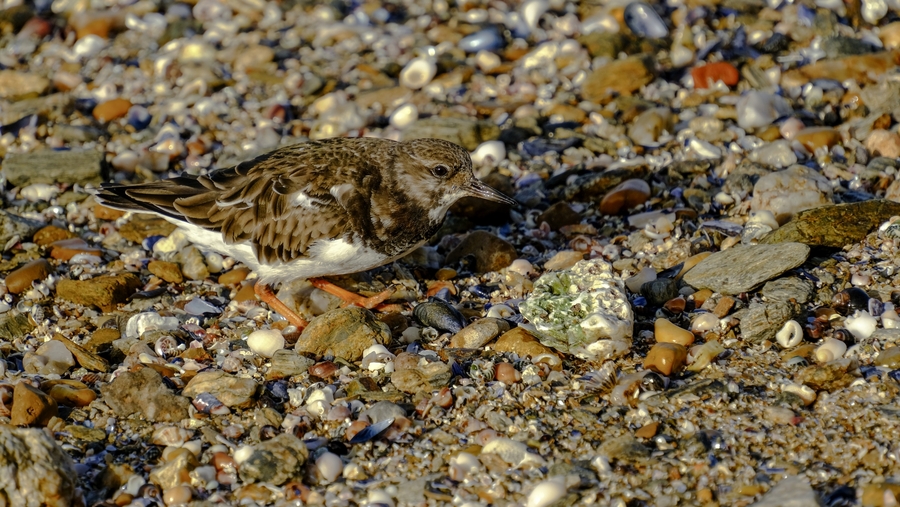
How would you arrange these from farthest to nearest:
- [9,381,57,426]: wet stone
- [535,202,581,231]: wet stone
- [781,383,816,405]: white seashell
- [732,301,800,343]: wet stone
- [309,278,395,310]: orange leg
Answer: [535,202,581,231]: wet stone
[309,278,395,310]: orange leg
[732,301,800,343]: wet stone
[9,381,57,426]: wet stone
[781,383,816,405]: white seashell

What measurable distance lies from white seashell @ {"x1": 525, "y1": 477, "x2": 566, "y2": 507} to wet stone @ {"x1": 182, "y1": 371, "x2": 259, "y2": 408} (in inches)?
56.9

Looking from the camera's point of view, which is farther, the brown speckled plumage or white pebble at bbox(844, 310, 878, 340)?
the brown speckled plumage

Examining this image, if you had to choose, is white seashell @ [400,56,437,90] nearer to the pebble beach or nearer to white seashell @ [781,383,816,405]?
the pebble beach

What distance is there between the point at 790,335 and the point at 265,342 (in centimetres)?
256

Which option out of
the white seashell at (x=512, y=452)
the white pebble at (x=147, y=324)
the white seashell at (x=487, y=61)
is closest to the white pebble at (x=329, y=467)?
the white seashell at (x=512, y=452)

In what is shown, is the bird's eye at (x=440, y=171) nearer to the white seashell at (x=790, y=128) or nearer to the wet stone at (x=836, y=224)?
the wet stone at (x=836, y=224)

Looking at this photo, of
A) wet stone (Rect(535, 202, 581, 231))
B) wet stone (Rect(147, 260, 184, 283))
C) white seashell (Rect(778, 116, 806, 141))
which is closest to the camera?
wet stone (Rect(147, 260, 184, 283))

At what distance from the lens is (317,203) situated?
483 cm

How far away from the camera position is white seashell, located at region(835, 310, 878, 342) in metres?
4.24

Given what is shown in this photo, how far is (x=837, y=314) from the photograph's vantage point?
14.5 feet

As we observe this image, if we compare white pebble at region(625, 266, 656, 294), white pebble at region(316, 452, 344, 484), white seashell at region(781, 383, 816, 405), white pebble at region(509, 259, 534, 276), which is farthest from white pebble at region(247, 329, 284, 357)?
white seashell at region(781, 383, 816, 405)

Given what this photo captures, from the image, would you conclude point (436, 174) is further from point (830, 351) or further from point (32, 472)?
point (32, 472)

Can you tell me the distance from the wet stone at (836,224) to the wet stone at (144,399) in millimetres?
3202

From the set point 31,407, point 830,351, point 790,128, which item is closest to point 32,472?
point 31,407
